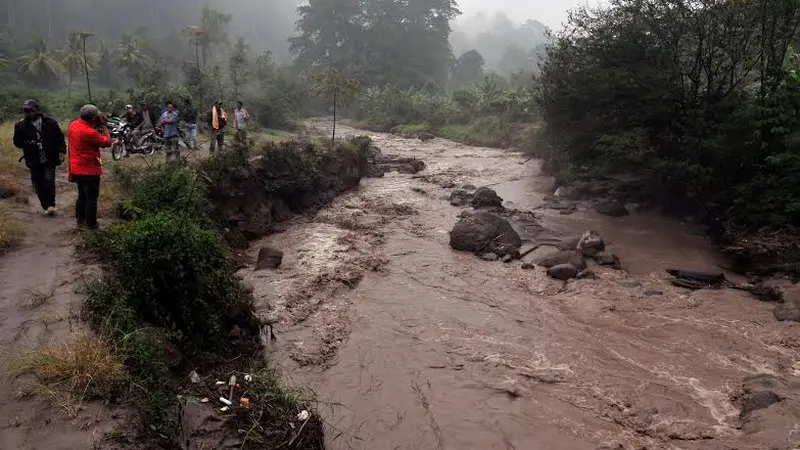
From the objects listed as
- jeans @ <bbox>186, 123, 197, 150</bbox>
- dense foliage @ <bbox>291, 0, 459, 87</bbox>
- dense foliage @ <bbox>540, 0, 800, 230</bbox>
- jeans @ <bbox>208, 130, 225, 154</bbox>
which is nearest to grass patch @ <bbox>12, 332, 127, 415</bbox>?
jeans @ <bbox>208, 130, 225, 154</bbox>

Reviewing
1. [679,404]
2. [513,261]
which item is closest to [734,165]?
[513,261]

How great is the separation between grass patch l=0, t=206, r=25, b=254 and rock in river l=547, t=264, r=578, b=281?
31.8 ft

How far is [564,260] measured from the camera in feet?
39.8

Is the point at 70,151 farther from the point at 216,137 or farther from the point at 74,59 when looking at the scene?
the point at 74,59

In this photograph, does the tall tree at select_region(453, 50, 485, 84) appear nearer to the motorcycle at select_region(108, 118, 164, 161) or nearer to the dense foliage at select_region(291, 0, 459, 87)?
the dense foliage at select_region(291, 0, 459, 87)

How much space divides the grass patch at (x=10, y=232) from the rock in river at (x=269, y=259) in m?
4.33

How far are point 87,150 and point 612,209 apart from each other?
47.2 feet

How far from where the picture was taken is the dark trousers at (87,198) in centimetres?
821

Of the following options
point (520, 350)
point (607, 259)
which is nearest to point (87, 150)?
point (520, 350)

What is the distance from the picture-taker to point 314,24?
6203 cm

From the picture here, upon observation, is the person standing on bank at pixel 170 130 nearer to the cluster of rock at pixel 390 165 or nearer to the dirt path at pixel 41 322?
the dirt path at pixel 41 322

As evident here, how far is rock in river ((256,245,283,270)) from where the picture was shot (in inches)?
452

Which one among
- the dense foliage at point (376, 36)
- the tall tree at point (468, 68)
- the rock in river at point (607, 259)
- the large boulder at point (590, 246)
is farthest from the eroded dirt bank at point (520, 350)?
the tall tree at point (468, 68)

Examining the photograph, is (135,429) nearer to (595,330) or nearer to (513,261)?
(595,330)
